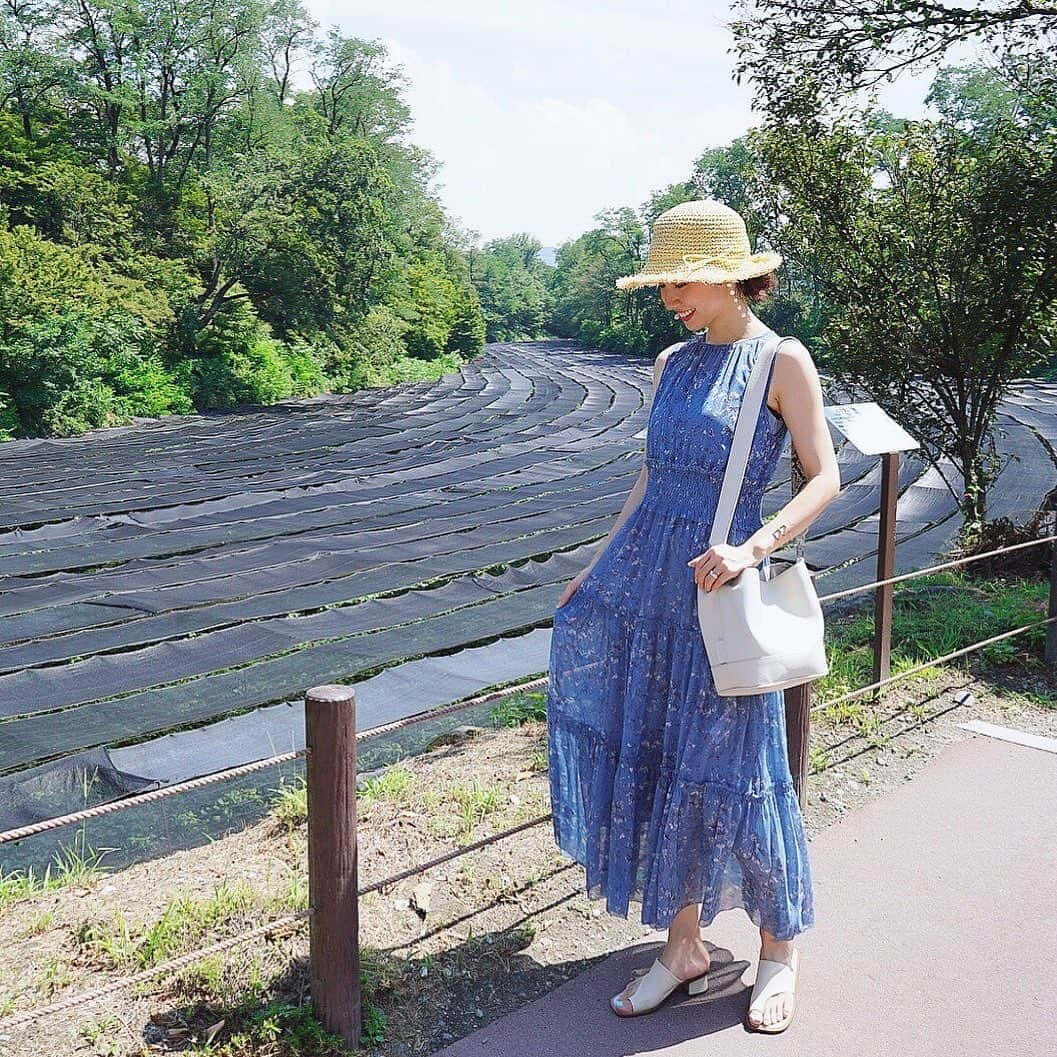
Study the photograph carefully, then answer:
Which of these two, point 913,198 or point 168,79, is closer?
point 913,198

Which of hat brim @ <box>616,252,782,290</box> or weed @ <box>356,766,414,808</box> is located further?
weed @ <box>356,766,414,808</box>

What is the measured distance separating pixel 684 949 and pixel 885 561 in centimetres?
219

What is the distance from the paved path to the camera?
6.95 feet

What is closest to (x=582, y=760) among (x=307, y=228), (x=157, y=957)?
(x=157, y=957)

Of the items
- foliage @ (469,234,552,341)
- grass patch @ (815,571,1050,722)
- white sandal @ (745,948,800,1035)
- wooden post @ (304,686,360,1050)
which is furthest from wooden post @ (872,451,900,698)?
foliage @ (469,234,552,341)

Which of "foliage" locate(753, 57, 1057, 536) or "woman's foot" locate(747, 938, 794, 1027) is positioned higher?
"foliage" locate(753, 57, 1057, 536)

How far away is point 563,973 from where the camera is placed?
2.42 meters

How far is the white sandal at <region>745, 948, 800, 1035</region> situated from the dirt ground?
0.44m

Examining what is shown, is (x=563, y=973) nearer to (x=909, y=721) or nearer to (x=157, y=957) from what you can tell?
(x=157, y=957)

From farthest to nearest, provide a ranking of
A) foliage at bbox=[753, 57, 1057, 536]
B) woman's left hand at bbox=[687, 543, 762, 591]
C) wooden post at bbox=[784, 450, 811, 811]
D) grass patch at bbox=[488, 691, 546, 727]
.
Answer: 1. foliage at bbox=[753, 57, 1057, 536]
2. grass patch at bbox=[488, 691, 546, 727]
3. wooden post at bbox=[784, 450, 811, 811]
4. woman's left hand at bbox=[687, 543, 762, 591]

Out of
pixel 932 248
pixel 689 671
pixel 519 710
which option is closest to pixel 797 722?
pixel 689 671

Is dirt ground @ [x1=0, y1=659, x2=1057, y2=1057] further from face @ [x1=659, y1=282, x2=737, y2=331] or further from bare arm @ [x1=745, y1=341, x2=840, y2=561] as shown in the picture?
face @ [x1=659, y1=282, x2=737, y2=331]

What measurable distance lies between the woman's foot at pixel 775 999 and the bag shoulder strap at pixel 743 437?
883 mm

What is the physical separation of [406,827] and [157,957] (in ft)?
2.92
